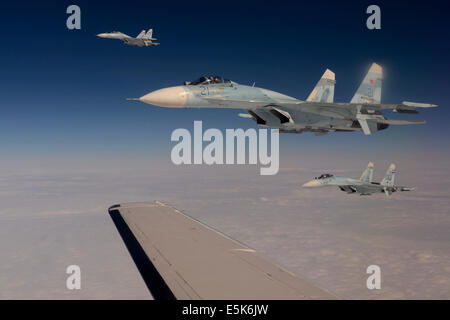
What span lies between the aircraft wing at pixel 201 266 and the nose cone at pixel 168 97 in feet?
27.6

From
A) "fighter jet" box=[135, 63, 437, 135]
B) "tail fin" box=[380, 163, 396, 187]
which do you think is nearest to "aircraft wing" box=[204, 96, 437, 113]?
"fighter jet" box=[135, 63, 437, 135]

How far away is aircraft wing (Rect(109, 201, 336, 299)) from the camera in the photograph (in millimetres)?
12469

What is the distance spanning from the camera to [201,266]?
15.9 meters

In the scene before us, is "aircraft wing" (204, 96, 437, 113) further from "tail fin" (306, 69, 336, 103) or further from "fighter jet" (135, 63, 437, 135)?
"tail fin" (306, 69, 336, 103)

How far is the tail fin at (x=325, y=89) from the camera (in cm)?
2666

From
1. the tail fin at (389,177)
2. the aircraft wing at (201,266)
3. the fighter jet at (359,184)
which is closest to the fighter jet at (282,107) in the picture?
the aircraft wing at (201,266)

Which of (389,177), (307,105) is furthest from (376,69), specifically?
(389,177)

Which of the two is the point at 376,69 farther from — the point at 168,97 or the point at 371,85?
the point at 168,97

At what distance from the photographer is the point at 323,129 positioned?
843 inches

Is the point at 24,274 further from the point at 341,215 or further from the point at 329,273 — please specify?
the point at 341,215

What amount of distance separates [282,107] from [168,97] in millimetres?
7860

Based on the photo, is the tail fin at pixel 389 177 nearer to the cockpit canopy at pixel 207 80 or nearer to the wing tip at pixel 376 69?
the wing tip at pixel 376 69

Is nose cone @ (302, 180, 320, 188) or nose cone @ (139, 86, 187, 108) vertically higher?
nose cone @ (139, 86, 187, 108)
